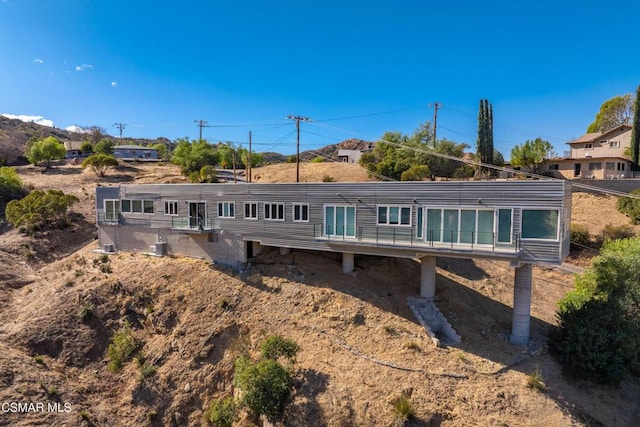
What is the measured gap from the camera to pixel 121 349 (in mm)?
21969

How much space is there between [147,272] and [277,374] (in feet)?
49.3

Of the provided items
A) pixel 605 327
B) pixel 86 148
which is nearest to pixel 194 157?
pixel 86 148

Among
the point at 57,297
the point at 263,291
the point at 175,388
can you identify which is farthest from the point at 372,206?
the point at 57,297

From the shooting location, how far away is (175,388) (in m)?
19.7

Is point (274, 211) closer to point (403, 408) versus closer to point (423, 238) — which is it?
point (423, 238)

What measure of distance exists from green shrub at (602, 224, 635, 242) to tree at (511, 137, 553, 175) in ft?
55.2

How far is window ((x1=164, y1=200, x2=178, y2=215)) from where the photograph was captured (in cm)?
2919

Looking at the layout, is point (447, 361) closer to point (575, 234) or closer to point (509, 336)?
point (509, 336)

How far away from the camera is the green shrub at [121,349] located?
21.5m

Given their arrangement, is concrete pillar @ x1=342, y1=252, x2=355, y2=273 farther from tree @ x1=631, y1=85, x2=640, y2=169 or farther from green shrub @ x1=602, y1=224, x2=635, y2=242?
tree @ x1=631, y1=85, x2=640, y2=169

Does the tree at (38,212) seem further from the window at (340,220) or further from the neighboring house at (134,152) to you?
the neighboring house at (134,152)

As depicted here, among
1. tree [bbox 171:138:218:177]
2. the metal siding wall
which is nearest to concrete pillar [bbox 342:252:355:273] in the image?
the metal siding wall

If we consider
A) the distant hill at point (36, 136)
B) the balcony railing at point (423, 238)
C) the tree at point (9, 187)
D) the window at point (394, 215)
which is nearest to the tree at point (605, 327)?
the balcony railing at point (423, 238)

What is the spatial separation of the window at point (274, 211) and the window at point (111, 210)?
15800 millimetres
